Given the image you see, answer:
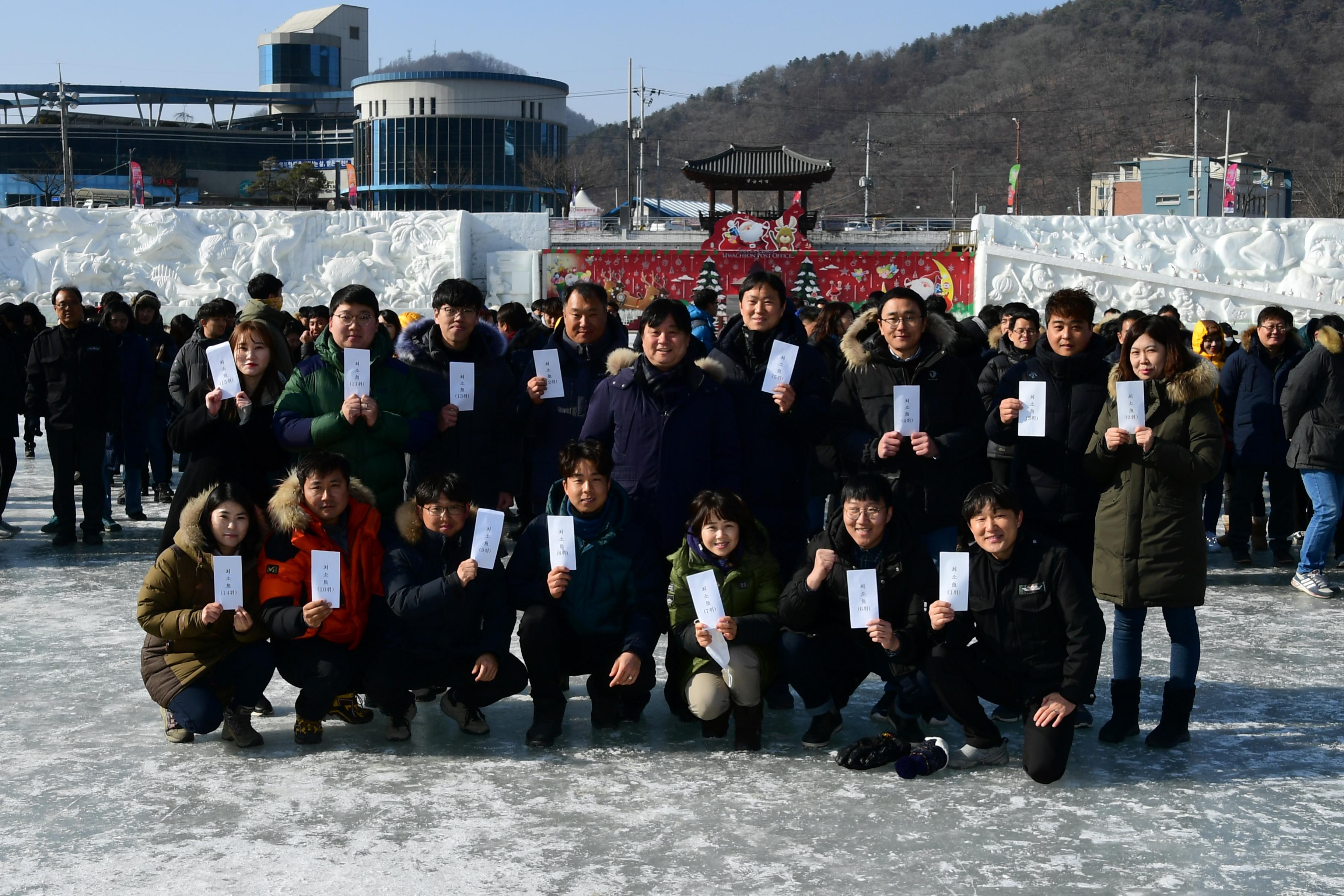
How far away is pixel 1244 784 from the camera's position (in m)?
3.64

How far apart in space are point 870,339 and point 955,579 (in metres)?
1.06

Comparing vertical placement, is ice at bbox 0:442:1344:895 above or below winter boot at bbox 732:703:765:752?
below

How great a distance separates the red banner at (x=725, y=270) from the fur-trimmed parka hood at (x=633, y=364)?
59.2ft

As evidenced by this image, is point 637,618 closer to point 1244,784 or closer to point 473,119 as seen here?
point 1244,784

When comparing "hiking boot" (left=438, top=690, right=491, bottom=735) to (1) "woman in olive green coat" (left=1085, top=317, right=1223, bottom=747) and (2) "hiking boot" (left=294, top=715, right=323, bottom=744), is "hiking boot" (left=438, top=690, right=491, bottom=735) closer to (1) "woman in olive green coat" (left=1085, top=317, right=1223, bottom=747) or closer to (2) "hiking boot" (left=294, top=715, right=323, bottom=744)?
(2) "hiking boot" (left=294, top=715, right=323, bottom=744)

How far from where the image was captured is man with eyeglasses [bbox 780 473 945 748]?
3.85m

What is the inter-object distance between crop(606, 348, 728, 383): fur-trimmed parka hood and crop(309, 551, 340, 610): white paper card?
126 cm

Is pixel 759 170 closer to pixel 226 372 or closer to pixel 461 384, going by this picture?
pixel 461 384

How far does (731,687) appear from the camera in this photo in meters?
3.93

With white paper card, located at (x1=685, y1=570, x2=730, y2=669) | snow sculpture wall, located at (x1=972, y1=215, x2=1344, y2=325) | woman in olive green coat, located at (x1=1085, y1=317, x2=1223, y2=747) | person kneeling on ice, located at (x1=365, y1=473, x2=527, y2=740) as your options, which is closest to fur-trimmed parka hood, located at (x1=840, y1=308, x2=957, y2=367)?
woman in olive green coat, located at (x1=1085, y1=317, x2=1223, y2=747)

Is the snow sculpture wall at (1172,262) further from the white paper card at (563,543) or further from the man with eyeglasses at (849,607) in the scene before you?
the white paper card at (563,543)

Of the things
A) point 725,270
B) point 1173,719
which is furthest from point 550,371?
point 725,270

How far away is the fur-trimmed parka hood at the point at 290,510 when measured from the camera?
153 inches

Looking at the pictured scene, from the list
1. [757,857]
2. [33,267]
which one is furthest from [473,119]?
[757,857]
